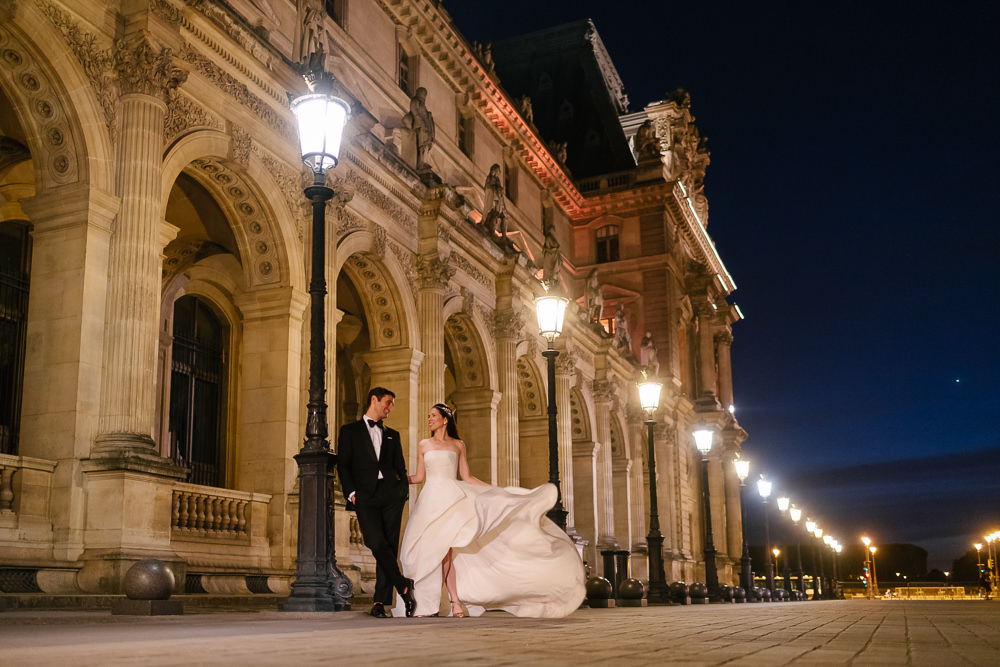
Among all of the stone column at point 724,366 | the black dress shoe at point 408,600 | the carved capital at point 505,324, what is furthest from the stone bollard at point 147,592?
the stone column at point 724,366

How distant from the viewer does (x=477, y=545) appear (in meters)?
10.4

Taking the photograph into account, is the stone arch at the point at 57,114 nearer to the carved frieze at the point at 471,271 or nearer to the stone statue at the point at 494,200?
the carved frieze at the point at 471,271

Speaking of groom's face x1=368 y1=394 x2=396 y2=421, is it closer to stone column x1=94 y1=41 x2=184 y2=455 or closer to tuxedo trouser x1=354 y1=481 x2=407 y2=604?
tuxedo trouser x1=354 y1=481 x2=407 y2=604

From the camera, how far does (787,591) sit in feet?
137

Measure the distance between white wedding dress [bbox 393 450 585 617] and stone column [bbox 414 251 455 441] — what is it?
12454 millimetres

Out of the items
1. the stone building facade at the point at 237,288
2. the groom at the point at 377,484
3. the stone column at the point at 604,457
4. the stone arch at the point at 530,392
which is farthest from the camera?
the stone column at the point at 604,457

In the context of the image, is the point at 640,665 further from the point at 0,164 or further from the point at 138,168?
the point at 0,164

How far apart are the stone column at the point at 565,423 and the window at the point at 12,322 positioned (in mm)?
15774

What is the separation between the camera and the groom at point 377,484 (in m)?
9.57

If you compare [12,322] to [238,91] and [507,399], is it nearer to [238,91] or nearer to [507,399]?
[238,91]

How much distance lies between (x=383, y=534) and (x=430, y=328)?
13750mm

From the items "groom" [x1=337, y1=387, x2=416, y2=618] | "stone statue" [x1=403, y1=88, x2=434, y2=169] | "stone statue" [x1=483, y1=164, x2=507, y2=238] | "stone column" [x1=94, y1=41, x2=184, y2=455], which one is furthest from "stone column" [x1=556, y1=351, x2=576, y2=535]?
"groom" [x1=337, y1=387, x2=416, y2=618]

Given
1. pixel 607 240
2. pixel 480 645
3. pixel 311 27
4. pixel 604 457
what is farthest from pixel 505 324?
pixel 480 645

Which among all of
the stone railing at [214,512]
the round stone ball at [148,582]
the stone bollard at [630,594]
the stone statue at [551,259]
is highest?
the stone statue at [551,259]
